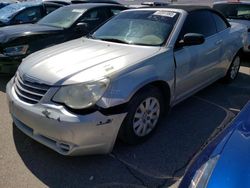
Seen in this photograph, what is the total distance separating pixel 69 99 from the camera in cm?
294

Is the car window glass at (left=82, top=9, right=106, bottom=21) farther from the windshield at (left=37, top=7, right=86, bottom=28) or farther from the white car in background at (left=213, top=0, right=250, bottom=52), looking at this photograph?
the white car in background at (left=213, top=0, right=250, bottom=52)

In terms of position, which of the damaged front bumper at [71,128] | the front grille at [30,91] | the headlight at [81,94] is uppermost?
the headlight at [81,94]

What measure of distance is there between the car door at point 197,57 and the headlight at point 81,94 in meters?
1.29

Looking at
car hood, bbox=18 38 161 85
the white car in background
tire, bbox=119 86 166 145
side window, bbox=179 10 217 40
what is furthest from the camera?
the white car in background

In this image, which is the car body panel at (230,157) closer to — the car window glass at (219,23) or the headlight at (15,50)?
the car window glass at (219,23)

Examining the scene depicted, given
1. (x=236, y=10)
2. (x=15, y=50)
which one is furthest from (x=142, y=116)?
(x=236, y=10)

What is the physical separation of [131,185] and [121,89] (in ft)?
3.04

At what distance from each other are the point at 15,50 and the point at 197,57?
3308 mm

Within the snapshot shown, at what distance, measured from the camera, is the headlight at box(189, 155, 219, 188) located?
1.72 meters

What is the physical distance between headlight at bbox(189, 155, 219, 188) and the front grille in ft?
5.91

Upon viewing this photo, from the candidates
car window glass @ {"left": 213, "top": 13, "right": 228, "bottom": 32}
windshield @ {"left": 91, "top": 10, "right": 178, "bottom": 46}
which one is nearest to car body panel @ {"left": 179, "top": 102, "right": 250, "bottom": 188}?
windshield @ {"left": 91, "top": 10, "right": 178, "bottom": 46}

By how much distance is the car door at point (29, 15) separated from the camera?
8.47m

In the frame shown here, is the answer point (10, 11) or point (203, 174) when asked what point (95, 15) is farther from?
point (203, 174)

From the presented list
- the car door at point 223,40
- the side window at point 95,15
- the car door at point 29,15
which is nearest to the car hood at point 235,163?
the car door at point 223,40
